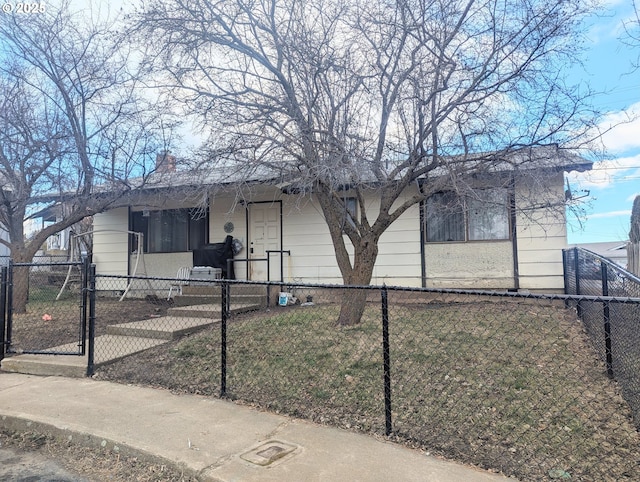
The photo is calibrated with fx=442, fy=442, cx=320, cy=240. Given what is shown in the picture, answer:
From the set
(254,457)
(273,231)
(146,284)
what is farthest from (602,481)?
(146,284)

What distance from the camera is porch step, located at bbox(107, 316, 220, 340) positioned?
6688mm

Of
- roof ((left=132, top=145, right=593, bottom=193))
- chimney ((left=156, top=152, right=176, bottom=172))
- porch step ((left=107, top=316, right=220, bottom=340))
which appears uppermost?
chimney ((left=156, top=152, right=176, bottom=172))

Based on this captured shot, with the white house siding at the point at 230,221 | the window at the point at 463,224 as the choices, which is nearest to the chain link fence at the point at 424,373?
the window at the point at 463,224

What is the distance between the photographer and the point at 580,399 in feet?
13.3

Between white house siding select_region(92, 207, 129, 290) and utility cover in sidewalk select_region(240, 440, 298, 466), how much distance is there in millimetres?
10648

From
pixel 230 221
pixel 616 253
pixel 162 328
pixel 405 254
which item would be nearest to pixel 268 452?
pixel 162 328

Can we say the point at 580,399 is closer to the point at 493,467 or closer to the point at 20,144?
the point at 493,467

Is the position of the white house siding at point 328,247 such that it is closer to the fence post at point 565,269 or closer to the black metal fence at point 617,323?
the fence post at point 565,269

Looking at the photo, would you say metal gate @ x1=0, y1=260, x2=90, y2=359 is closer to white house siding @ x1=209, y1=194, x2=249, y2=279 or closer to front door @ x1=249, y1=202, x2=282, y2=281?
white house siding @ x1=209, y1=194, x2=249, y2=279

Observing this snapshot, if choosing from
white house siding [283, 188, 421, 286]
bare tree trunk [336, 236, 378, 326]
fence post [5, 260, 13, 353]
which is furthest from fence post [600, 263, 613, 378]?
fence post [5, 260, 13, 353]

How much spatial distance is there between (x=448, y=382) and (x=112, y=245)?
11.4 m

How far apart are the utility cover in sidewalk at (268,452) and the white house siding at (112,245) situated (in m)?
10.6

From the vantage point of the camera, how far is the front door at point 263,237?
1135cm

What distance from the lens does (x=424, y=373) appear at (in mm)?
4648
